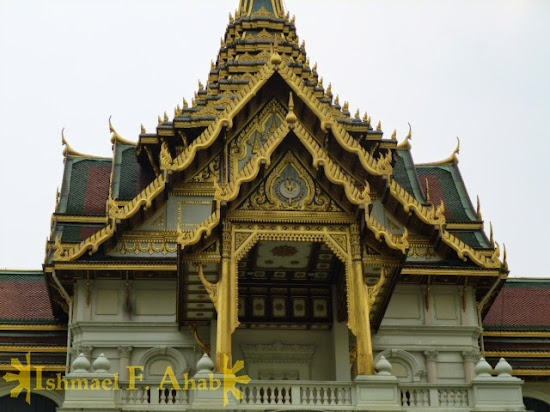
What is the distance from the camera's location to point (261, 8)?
110 ft

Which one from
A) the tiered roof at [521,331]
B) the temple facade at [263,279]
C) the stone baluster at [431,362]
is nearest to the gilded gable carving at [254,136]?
the temple facade at [263,279]

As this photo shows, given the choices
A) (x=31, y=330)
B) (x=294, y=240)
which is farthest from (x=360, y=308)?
(x=31, y=330)

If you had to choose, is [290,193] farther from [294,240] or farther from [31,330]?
[31,330]

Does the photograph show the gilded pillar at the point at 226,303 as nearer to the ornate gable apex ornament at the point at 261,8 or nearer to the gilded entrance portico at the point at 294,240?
the gilded entrance portico at the point at 294,240

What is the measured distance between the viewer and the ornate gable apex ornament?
110ft

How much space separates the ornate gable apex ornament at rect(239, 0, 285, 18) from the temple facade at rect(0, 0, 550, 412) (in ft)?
11.4

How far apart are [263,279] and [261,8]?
11.6m

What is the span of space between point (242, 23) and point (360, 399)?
53.6 feet

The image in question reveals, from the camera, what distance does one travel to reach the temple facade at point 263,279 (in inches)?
767

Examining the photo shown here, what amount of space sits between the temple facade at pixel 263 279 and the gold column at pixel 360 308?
0.03 metres

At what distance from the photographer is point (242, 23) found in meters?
32.8

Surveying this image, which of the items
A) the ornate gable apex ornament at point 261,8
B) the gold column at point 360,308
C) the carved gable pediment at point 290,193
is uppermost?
the ornate gable apex ornament at point 261,8

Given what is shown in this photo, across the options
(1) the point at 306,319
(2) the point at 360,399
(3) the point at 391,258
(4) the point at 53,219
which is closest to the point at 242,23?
(4) the point at 53,219

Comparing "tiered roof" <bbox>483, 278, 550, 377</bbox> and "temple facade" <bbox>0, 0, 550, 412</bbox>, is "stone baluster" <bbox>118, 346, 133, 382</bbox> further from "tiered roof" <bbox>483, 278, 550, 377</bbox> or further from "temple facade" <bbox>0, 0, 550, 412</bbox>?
"tiered roof" <bbox>483, 278, 550, 377</bbox>
